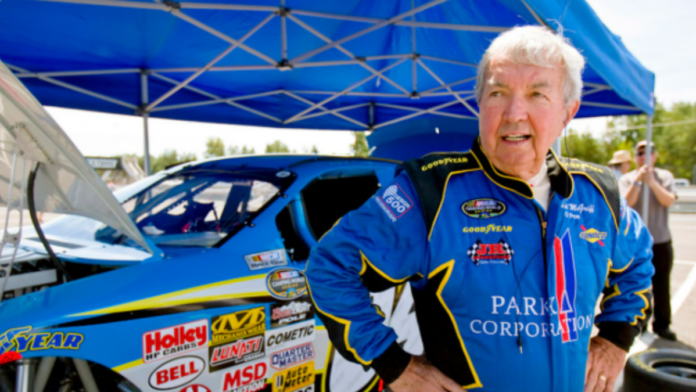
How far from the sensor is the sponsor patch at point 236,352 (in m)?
1.81

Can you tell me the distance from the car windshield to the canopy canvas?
1268 millimetres

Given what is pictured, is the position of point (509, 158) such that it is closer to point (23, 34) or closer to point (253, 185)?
point (253, 185)

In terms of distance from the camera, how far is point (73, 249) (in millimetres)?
2193

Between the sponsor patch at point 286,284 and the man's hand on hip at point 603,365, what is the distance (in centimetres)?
124

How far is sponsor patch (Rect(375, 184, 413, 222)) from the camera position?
1160mm

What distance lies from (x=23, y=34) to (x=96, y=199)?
9.02 feet

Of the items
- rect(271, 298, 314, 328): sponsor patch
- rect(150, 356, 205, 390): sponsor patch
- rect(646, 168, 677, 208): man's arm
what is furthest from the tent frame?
rect(150, 356, 205, 390): sponsor patch

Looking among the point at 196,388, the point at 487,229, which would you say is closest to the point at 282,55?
the point at 196,388

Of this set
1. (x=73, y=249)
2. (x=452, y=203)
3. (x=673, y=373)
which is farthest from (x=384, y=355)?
(x=673, y=373)

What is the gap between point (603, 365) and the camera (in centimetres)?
129

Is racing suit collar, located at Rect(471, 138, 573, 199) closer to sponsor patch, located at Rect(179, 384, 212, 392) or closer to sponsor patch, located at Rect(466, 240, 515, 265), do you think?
sponsor patch, located at Rect(466, 240, 515, 265)

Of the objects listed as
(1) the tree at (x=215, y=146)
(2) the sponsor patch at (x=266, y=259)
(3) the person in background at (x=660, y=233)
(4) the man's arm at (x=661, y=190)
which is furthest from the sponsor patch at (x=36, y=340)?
(1) the tree at (x=215, y=146)

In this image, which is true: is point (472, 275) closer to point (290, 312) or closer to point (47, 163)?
point (290, 312)

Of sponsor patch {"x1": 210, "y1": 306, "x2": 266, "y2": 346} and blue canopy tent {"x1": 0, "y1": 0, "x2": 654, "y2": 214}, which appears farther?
blue canopy tent {"x1": 0, "y1": 0, "x2": 654, "y2": 214}
